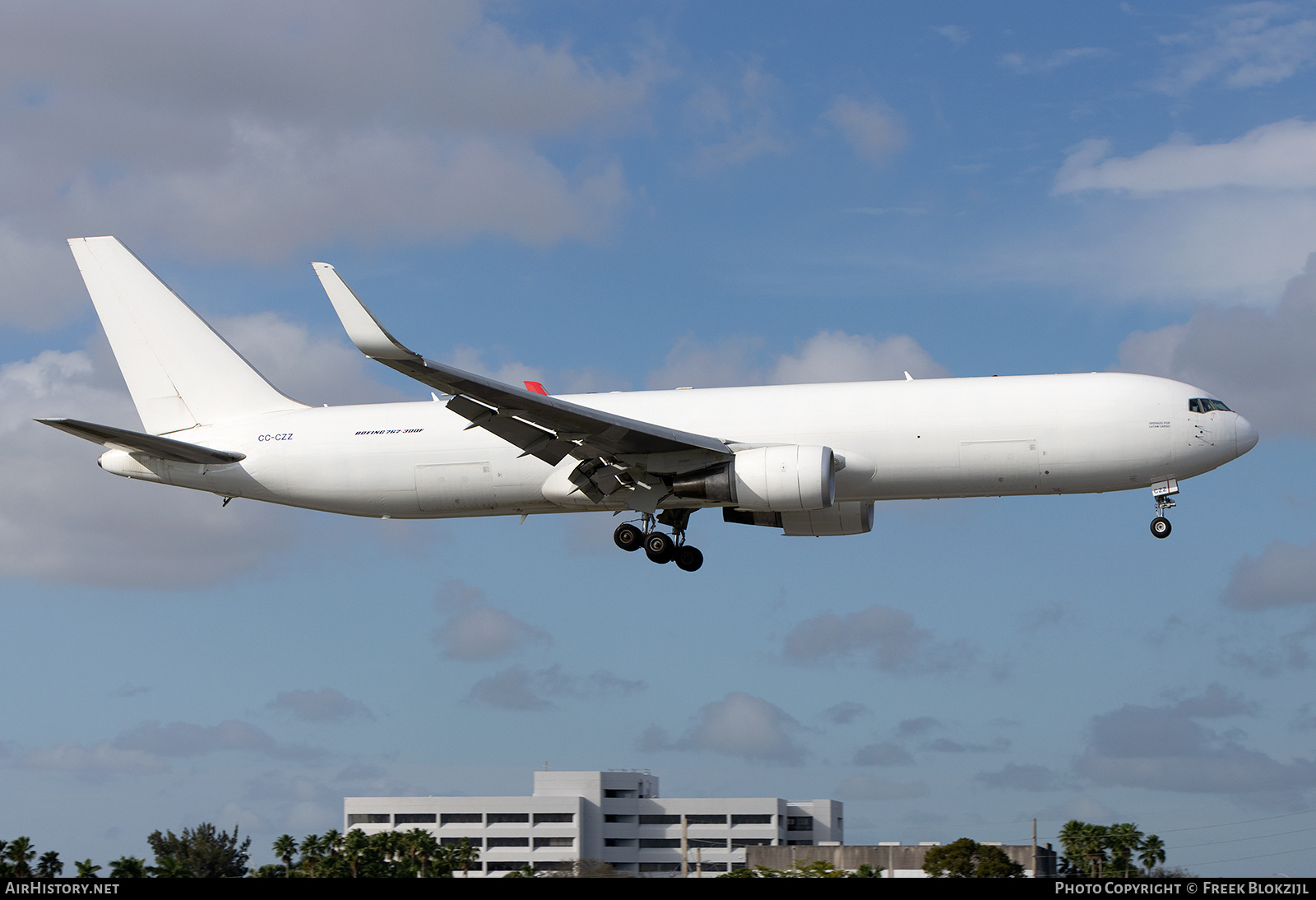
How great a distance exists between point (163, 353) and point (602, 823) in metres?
80.0

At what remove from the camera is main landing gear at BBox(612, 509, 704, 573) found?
34.2m

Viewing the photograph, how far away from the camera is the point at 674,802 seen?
112750 millimetres

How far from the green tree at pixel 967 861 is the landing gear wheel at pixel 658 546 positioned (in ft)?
126

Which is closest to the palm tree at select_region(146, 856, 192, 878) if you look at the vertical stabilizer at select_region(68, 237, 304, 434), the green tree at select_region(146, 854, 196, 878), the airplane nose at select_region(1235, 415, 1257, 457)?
the green tree at select_region(146, 854, 196, 878)

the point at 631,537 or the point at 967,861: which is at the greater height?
the point at 631,537

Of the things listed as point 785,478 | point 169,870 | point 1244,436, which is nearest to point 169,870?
point 169,870

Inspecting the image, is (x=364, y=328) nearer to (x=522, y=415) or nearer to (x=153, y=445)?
(x=522, y=415)

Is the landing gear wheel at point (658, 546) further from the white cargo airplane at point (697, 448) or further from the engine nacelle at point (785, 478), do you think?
the engine nacelle at point (785, 478)

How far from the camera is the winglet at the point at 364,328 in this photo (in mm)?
25031

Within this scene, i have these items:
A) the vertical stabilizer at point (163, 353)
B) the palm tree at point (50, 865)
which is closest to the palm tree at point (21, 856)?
the palm tree at point (50, 865)

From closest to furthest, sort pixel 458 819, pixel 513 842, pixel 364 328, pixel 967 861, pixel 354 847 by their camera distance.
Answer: pixel 364 328 → pixel 967 861 → pixel 354 847 → pixel 513 842 → pixel 458 819

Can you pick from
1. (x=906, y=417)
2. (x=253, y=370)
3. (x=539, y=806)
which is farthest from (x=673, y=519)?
(x=539, y=806)

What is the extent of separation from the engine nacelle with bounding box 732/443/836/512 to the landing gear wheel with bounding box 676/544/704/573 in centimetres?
392

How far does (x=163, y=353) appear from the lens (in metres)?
38.1
